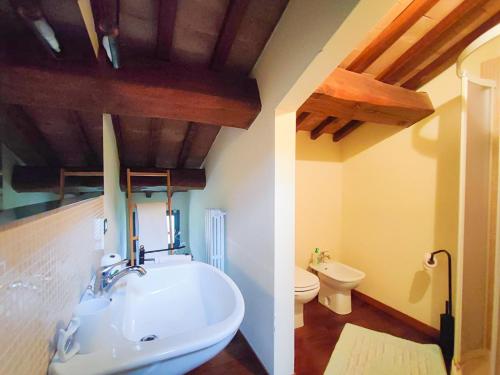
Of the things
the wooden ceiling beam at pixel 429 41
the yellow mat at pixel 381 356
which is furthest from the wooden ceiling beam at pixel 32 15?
the yellow mat at pixel 381 356

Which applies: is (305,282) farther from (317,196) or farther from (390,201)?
(390,201)

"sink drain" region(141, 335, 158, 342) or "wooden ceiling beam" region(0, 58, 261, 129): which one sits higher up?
"wooden ceiling beam" region(0, 58, 261, 129)

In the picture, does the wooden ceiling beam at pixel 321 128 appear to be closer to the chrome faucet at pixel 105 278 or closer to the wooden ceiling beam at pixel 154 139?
the wooden ceiling beam at pixel 154 139

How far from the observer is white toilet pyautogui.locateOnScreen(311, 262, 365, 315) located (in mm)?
2160

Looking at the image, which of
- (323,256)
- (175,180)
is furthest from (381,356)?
(175,180)

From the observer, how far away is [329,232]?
111 inches

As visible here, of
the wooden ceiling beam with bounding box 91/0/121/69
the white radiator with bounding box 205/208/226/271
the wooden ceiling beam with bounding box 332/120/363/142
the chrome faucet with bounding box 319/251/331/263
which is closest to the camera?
the wooden ceiling beam with bounding box 91/0/121/69

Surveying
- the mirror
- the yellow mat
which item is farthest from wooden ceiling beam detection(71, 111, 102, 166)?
the yellow mat

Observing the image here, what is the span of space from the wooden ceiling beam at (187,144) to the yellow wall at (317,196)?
1327 mm

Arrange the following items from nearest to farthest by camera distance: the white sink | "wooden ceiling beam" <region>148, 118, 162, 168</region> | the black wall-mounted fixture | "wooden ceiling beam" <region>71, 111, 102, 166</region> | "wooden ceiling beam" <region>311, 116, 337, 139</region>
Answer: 1. the white sink
2. "wooden ceiling beam" <region>71, 111, 102, 166</region>
3. the black wall-mounted fixture
4. "wooden ceiling beam" <region>148, 118, 162, 168</region>
5. "wooden ceiling beam" <region>311, 116, 337, 139</region>

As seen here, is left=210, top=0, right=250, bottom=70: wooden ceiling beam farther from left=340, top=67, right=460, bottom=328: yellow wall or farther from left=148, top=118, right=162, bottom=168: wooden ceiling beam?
left=340, top=67, right=460, bottom=328: yellow wall

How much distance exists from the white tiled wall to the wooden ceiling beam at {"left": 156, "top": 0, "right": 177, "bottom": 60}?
1066 mm

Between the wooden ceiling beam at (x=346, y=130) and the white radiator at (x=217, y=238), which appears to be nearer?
the white radiator at (x=217, y=238)

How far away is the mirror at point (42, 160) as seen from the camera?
0.50 m
